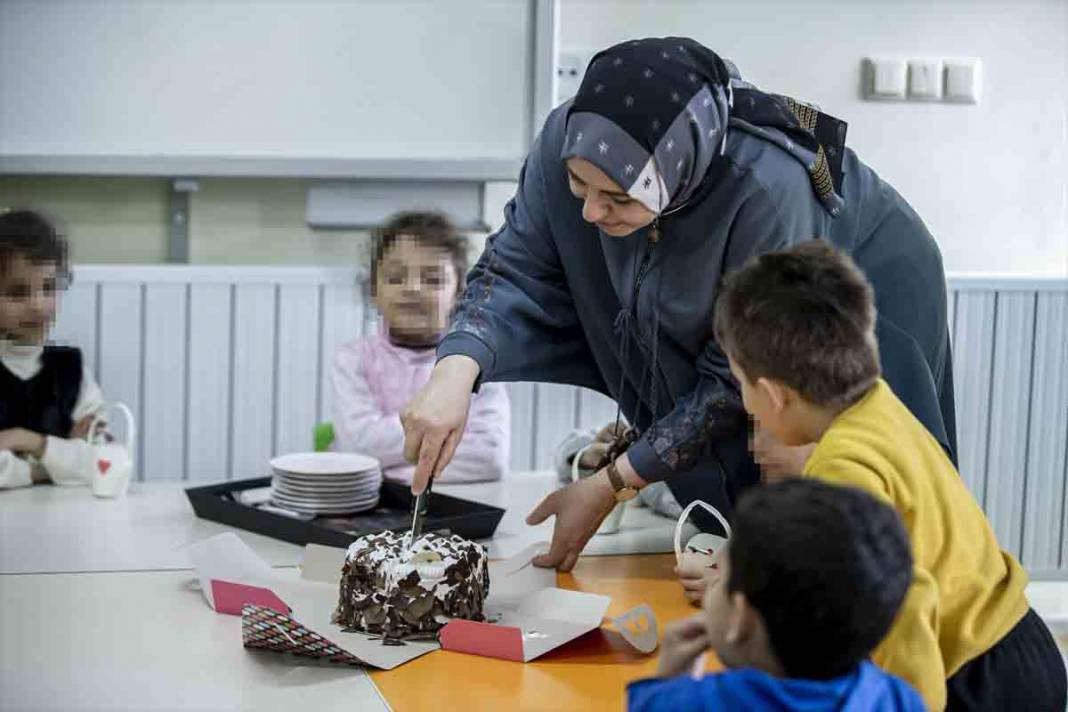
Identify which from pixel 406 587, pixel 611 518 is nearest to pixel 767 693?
pixel 406 587

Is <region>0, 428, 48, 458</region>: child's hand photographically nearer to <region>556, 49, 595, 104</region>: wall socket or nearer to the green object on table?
the green object on table

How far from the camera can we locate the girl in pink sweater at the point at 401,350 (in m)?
2.59

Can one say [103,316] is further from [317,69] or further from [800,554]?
[800,554]

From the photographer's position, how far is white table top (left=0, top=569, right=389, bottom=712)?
1259 millimetres

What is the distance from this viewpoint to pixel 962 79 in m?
3.51

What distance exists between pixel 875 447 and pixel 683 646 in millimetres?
292

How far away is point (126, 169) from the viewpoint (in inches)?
128

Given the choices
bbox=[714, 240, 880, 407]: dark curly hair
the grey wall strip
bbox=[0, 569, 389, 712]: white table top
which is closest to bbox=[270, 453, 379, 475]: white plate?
bbox=[0, 569, 389, 712]: white table top

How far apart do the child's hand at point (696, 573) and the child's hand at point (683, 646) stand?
1.82 feet

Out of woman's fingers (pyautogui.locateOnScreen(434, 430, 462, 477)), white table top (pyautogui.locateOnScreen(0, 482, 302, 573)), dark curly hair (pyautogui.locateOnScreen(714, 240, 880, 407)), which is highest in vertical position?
dark curly hair (pyautogui.locateOnScreen(714, 240, 880, 407))

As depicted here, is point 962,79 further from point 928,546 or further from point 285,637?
point 285,637

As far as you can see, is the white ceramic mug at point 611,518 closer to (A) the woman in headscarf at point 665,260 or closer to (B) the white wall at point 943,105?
(A) the woman in headscarf at point 665,260

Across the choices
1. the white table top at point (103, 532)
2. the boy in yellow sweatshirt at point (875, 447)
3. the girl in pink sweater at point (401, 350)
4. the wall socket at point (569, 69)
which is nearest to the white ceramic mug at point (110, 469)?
the white table top at point (103, 532)

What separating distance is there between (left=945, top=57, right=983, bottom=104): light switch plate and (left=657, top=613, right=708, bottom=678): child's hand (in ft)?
9.28
